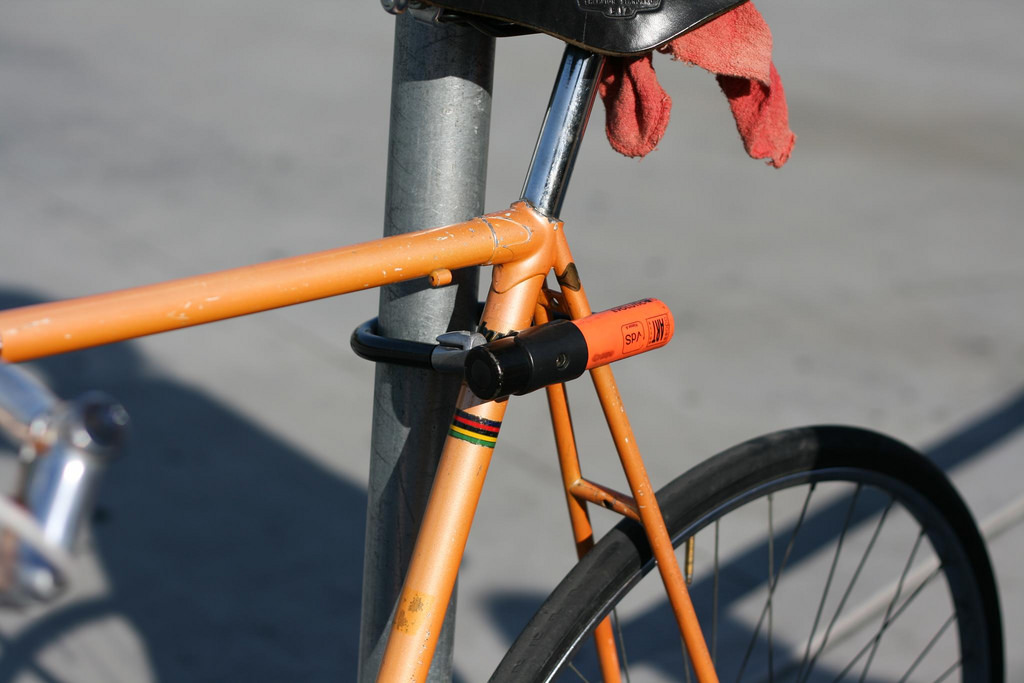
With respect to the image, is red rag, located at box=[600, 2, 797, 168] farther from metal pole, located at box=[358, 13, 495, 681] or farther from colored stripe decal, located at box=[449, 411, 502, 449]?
colored stripe decal, located at box=[449, 411, 502, 449]

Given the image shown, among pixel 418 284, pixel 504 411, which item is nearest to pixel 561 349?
pixel 504 411

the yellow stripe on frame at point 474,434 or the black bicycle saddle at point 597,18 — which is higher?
the black bicycle saddle at point 597,18

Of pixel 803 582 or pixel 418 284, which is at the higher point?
pixel 418 284

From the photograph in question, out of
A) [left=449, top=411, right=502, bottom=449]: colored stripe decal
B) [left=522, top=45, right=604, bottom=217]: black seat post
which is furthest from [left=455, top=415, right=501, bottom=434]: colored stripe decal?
[left=522, top=45, right=604, bottom=217]: black seat post

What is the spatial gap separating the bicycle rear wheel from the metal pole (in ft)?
0.69

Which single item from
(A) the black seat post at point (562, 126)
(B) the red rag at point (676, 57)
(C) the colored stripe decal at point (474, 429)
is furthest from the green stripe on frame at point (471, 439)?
(B) the red rag at point (676, 57)

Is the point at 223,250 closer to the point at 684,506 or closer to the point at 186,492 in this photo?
the point at 186,492

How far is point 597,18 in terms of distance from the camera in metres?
1.09

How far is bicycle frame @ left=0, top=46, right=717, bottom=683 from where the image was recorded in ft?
2.82

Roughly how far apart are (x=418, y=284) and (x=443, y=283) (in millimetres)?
198

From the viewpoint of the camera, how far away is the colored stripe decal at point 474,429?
3.64 ft

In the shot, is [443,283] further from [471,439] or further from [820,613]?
[820,613]

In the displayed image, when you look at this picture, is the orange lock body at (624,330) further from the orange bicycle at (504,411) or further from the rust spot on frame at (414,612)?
the rust spot on frame at (414,612)

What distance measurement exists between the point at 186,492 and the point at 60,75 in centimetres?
390
